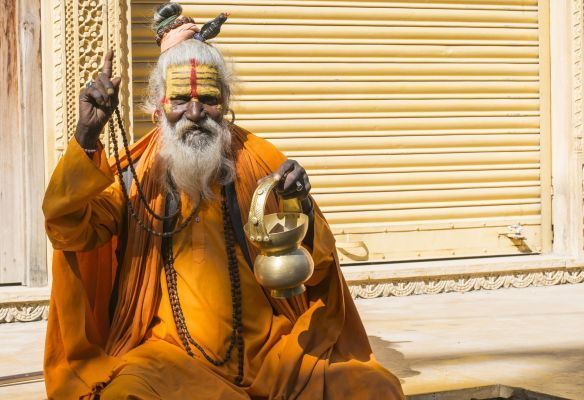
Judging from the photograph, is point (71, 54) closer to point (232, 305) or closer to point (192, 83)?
point (192, 83)

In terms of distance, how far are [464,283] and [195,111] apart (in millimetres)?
5814

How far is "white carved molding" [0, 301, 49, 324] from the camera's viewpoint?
8.53 m

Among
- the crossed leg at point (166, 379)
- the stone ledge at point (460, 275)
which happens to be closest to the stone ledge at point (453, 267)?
the stone ledge at point (460, 275)

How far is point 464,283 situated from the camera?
32.8 feet

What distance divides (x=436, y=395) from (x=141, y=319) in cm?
156

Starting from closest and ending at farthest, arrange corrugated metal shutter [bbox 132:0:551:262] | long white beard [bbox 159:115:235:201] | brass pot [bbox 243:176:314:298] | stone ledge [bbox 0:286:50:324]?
brass pot [bbox 243:176:314:298]
long white beard [bbox 159:115:235:201]
stone ledge [bbox 0:286:50:324]
corrugated metal shutter [bbox 132:0:551:262]

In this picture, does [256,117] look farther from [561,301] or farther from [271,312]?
[271,312]

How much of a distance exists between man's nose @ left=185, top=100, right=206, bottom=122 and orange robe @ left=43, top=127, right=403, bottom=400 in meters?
0.28

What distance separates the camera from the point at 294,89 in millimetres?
9625

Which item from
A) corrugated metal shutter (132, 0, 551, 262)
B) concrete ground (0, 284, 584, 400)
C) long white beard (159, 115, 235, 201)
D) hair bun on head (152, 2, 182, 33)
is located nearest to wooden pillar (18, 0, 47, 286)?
concrete ground (0, 284, 584, 400)

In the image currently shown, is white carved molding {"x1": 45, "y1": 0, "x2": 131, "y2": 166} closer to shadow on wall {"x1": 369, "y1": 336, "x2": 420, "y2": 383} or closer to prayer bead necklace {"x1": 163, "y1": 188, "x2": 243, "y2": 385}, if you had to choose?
shadow on wall {"x1": 369, "y1": 336, "x2": 420, "y2": 383}

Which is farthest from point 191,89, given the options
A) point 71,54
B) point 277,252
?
point 71,54

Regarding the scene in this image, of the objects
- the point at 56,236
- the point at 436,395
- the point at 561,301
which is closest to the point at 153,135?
the point at 56,236

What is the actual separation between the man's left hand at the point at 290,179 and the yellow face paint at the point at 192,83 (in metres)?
0.56
